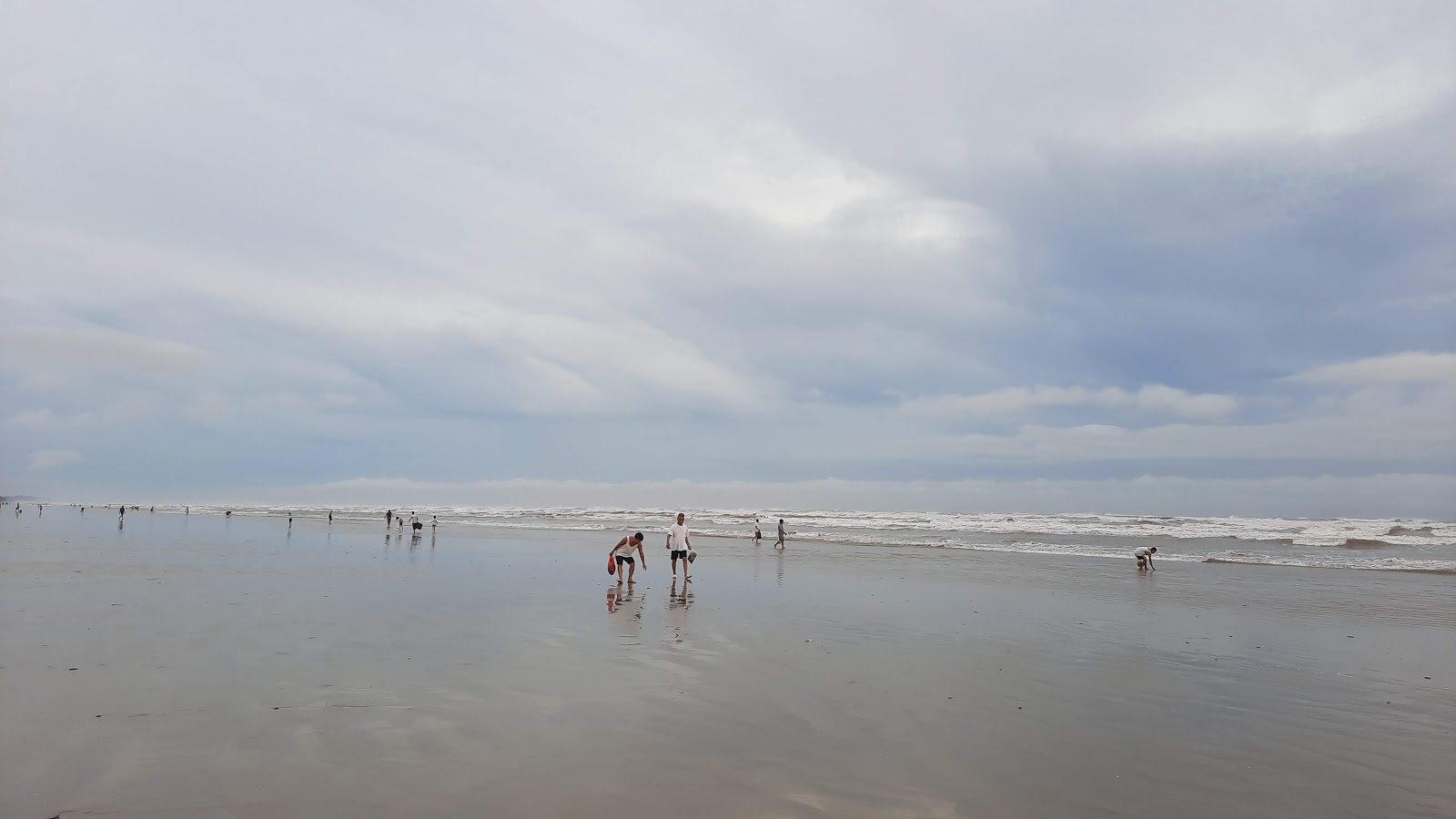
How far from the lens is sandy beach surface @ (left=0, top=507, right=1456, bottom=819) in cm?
558

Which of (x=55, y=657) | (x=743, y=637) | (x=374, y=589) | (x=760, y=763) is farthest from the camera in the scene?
(x=374, y=589)

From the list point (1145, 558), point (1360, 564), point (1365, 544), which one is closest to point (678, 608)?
point (1145, 558)

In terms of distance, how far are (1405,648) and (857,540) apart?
3391 cm

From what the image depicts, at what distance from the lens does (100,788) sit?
532 centimetres

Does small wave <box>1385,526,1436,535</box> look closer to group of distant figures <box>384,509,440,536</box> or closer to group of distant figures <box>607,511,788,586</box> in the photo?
group of distant figures <box>607,511,788,586</box>

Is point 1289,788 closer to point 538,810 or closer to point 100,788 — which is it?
point 538,810

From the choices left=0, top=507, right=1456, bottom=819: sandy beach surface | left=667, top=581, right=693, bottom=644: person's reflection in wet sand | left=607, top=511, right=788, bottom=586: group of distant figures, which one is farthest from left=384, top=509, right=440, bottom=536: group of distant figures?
left=667, top=581, right=693, bottom=644: person's reflection in wet sand

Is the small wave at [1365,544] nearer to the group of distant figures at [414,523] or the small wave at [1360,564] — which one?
the small wave at [1360,564]

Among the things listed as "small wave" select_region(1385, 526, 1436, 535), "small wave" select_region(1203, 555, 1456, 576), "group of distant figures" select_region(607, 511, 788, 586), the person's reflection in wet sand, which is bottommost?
"small wave" select_region(1385, 526, 1436, 535)

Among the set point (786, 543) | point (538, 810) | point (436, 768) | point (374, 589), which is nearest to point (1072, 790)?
point (538, 810)

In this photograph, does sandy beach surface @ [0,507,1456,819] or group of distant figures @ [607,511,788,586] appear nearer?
sandy beach surface @ [0,507,1456,819]

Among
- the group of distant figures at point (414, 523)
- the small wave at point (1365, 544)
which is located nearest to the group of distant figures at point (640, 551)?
the group of distant figures at point (414, 523)

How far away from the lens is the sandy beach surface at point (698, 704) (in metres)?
5.58

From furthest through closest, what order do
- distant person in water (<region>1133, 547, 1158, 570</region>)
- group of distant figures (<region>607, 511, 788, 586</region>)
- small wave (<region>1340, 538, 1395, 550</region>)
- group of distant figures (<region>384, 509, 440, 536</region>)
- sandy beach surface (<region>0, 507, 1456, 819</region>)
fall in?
small wave (<region>1340, 538, 1395, 550</region>)
group of distant figures (<region>384, 509, 440, 536</region>)
distant person in water (<region>1133, 547, 1158, 570</region>)
group of distant figures (<region>607, 511, 788, 586</region>)
sandy beach surface (<region>0, 507, 1456, 819</region>)
